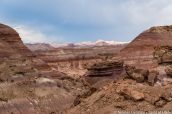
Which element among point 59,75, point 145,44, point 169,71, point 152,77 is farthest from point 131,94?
point 59,75

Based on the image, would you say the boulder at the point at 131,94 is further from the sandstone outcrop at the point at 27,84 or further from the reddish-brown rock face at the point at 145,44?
the reddish-brown rock face at the point at 145,44

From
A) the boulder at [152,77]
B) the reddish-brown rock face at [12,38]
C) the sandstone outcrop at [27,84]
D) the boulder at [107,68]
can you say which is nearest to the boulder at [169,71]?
the boulder at [152,77]

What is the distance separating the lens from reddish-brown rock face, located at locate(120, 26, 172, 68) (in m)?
67.6

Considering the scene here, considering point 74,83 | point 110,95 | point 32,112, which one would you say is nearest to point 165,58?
point 110,95

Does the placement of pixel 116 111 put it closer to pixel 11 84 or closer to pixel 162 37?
pixel 11 84

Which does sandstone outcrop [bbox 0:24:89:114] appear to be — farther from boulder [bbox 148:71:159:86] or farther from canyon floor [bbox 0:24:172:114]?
boulder [bbox 148:71:159:86]

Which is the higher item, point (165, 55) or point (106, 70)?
point (165, 55)

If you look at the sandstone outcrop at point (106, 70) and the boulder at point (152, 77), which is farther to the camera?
the sandstone outcrop at point (106, 70)

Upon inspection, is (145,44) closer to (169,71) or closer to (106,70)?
(106,70)

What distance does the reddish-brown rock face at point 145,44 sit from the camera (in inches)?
2660

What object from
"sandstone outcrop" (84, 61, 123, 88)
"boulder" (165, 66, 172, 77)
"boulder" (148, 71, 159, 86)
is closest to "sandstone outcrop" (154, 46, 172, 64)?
"boulder" (165, 66, 172, 77)

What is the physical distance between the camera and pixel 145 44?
228 ft

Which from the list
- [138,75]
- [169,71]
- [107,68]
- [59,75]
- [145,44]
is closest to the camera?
[138,75]

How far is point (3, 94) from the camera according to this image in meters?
58.9
